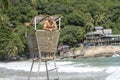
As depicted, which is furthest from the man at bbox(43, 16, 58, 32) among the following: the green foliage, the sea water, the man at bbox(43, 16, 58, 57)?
the green foliage

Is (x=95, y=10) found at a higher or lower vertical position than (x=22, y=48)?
higher

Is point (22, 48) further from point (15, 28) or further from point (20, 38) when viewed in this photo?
point (15, 28)

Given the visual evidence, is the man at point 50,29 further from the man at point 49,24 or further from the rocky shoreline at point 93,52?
the rocky shoreline at point 93,52

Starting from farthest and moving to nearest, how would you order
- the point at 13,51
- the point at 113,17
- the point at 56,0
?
the point at 56,0 → the point at 113,17 → the point at 13,51

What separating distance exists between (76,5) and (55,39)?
79543mm

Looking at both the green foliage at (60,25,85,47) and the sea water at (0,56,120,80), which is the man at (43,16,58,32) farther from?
the green foliage at (60,25,85,47)

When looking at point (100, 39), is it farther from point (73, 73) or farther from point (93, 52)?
point (73, 73)

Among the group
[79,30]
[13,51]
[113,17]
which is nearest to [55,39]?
[13,51]

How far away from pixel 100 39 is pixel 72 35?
6.18 m

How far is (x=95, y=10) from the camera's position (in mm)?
86750

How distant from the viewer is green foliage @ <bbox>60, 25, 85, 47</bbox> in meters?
70.2

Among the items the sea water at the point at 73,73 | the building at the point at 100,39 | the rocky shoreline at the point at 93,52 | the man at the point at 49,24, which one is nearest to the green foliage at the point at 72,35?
the building at the point at 100,39

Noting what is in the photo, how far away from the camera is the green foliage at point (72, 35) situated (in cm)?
7019

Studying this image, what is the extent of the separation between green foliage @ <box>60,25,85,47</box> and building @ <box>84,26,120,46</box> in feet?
5.39
